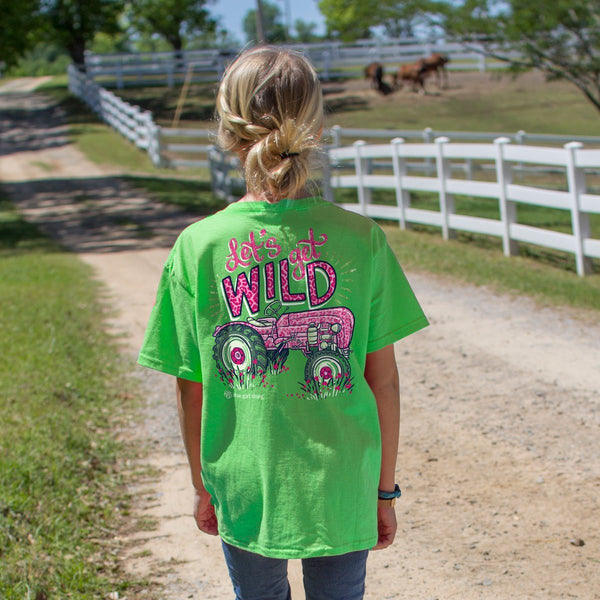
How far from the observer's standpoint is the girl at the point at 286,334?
187cm

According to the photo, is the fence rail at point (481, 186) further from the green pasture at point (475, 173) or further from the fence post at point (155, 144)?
the fence post at point (155, 144)

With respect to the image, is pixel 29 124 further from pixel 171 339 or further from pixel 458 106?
pixel 171 339

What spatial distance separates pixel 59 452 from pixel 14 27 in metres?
18.8

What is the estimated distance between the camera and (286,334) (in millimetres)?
1907

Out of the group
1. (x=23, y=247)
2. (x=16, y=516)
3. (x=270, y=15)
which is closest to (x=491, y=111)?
(x=23, y=247)

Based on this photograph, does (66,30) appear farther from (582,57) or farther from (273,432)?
(273,432)

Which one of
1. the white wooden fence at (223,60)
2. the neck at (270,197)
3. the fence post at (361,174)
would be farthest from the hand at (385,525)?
the white wooden fence at (223,60)

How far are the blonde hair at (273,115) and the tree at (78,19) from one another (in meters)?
43.1

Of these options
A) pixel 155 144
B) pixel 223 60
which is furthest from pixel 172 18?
pixel 155 144

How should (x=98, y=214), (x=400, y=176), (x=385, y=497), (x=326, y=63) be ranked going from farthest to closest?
(x=326, y=63)
(x=98, y=214)
(x=400, y=176)
(x=385, y=497)

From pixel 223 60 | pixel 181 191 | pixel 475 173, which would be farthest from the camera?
pixel 223 60

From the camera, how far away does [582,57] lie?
15.1m

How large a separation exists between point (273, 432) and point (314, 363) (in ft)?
0.58

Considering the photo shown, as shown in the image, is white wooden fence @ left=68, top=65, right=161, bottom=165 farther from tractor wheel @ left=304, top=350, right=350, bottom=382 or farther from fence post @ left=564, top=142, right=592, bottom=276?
tractor wheel @ left=304, top=350, right=350, bottom=382
